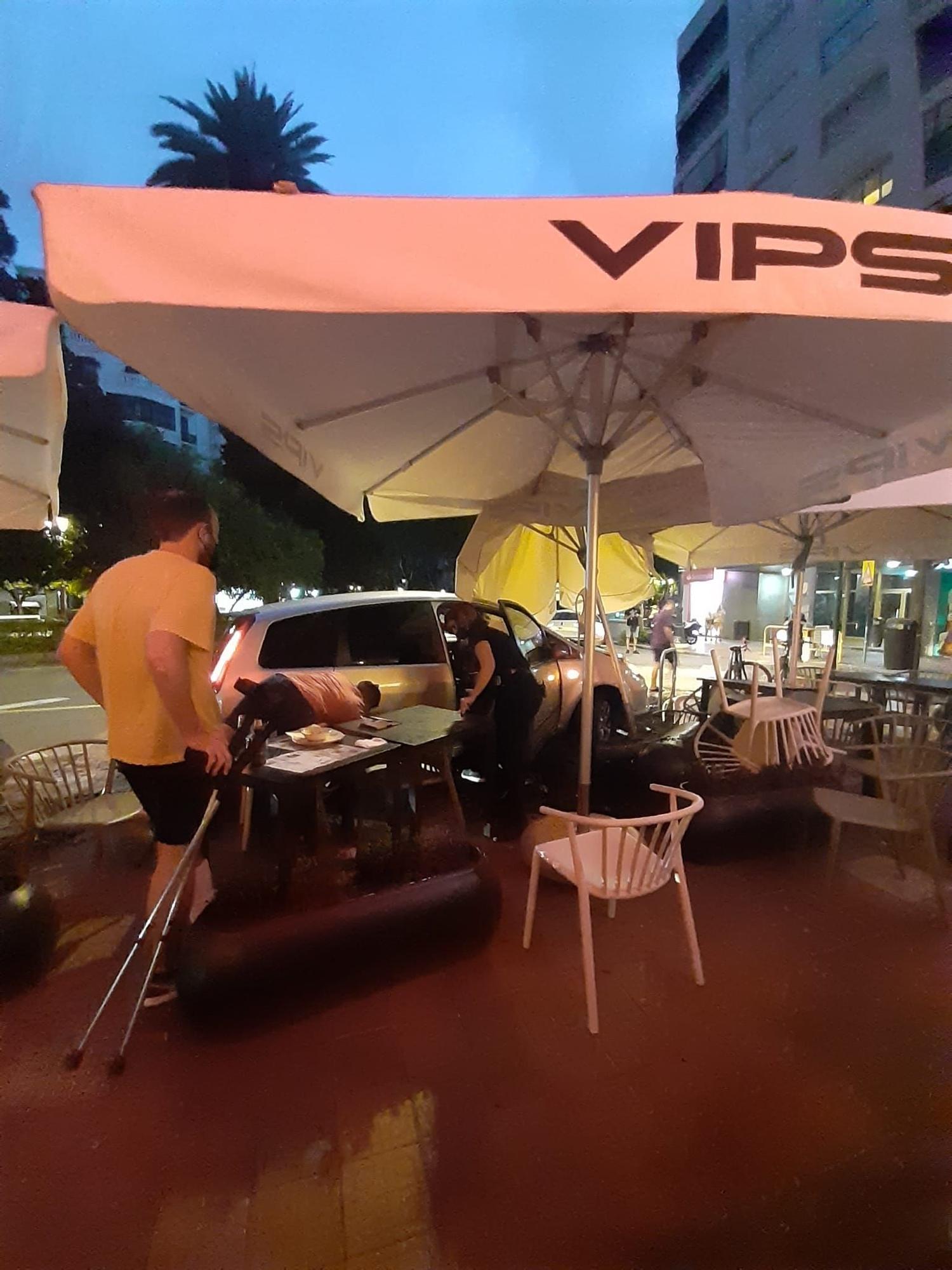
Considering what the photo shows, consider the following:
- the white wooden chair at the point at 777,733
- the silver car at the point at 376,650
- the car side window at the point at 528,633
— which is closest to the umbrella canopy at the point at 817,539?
the car side window at the point at 528,633

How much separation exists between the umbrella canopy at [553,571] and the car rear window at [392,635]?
1.29 m

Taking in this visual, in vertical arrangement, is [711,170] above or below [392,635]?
above

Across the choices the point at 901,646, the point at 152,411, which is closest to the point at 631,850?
the point at 901,646

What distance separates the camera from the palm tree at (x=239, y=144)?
27625 mm

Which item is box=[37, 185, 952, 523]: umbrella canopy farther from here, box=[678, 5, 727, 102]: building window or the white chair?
box=[678, 5, 727, 102]: building window

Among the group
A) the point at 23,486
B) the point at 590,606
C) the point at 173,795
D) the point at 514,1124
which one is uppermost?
the point at 23,486

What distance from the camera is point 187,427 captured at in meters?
53.7

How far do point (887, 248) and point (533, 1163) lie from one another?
112 inches

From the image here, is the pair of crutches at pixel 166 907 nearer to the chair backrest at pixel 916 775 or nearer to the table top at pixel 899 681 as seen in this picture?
the chair backrest at pixel 916 775

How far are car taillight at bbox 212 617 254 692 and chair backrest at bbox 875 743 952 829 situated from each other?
4.11 meters

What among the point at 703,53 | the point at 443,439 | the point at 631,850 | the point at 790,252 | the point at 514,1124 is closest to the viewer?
the point at 790,252

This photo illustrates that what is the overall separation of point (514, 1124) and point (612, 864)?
1.06 m

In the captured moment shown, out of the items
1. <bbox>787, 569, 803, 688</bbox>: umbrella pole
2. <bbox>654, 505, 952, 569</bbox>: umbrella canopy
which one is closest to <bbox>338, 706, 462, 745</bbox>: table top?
<bbox>654, 505, 952, 569</bbox>: umbrella canopy

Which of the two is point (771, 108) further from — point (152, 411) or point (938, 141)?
point (152, 411)
